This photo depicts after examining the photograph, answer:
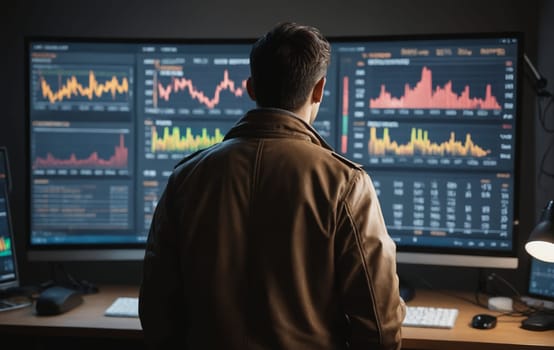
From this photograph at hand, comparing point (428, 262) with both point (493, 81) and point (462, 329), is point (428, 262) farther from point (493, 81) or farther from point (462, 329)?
point (493, 81)

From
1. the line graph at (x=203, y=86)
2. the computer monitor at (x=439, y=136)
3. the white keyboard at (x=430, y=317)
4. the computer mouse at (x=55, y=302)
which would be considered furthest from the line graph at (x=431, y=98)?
the computer mouse at (x=55, y=302)

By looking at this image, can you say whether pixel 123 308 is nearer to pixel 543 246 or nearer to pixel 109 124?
pixel 109 124

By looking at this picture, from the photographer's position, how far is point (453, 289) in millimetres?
2553

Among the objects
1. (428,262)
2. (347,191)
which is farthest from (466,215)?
(347,191)

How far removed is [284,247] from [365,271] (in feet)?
0.54

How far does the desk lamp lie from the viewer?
1.96 meters

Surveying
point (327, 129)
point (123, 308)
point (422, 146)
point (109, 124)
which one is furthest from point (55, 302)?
point (422, 146)

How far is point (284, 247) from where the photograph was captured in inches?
55.6

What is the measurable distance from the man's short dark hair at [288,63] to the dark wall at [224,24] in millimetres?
1155

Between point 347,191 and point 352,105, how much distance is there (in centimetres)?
94

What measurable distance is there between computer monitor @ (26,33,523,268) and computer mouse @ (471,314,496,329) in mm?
225

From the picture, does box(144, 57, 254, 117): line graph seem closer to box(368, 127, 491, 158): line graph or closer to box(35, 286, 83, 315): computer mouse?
box(368, 127, 491, 158): line graph

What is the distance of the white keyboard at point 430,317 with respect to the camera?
2027 mm

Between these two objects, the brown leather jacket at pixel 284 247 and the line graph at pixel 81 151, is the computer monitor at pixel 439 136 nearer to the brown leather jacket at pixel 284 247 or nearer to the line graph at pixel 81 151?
the line graph at pixel 81 151
